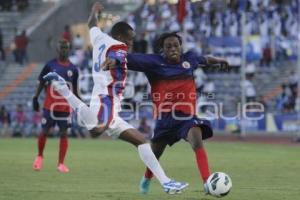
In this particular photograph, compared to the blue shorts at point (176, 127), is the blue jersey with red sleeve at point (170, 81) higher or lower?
higher

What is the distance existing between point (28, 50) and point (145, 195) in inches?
1386

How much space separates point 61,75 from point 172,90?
5721 mm

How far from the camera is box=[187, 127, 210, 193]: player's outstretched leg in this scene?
40.5ft

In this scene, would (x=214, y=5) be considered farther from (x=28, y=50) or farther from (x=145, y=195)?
(x=145, y=195)

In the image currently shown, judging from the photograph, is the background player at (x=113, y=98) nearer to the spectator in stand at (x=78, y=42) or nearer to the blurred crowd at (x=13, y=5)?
the spectator in stand at (x=78, y=42)

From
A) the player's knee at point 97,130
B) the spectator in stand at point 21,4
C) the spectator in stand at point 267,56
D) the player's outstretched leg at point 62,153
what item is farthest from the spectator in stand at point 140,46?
the player's knee at point 97,130

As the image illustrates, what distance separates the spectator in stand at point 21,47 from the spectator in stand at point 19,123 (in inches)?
278

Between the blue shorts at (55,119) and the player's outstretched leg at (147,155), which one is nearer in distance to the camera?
the player's outstretched leg at (147,155)

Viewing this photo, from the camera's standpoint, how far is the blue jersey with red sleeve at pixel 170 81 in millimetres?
12750

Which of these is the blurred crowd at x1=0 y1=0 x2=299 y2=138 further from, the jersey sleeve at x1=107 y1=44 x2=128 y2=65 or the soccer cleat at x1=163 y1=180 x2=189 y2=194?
the soccer cleat at x1=163 y1=180 x2=189 y2=194

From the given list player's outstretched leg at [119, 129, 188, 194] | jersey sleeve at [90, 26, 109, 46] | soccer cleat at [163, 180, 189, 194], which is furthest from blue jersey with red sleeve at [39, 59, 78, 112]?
soccer cleat at [163, 180, 189, 194]

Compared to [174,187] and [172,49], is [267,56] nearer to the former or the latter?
[172,49]

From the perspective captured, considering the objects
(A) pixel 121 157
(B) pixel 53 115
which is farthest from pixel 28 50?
(B) pixel 53 115

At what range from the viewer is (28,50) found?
46.9m
